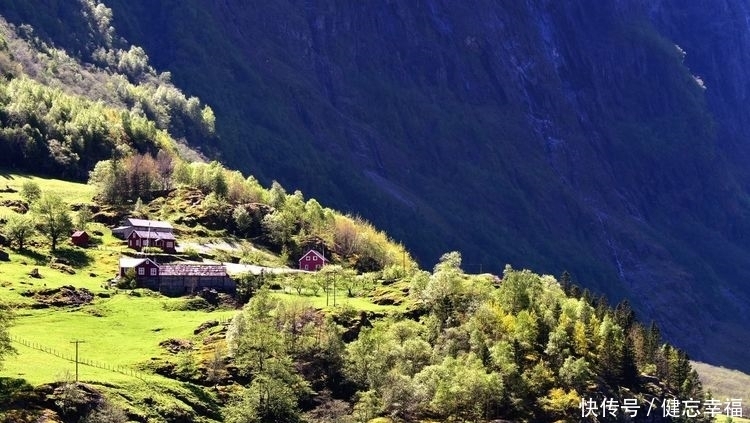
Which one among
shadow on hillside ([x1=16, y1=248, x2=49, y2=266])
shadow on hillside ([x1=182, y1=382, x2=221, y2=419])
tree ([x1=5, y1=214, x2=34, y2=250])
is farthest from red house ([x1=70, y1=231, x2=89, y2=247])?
shadow on hillside ([x1=182, y1=382, x2=221, y2=419])

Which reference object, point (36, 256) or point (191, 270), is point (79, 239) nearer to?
point (36, 256)

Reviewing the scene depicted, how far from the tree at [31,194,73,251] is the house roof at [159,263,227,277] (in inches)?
943

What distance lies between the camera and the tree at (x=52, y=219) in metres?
189

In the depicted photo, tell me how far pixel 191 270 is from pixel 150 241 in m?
24.5

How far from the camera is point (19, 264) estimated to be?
17175cm

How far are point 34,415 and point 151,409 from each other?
14.3 meters

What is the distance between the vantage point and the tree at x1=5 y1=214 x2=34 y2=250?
18125 cm

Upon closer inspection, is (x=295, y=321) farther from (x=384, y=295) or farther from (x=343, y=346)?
(x=384, y=295)

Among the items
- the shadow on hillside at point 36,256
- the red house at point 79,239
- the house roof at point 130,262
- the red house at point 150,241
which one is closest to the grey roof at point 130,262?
the house roof at point 130,262

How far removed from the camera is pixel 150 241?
197 m

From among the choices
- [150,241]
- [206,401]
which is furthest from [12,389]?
[150,241]

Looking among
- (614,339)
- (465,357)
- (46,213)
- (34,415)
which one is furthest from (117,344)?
(614,339)

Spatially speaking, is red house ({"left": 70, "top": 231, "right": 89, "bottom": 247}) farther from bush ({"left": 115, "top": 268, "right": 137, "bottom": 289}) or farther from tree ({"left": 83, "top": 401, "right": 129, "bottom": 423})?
tree ({"left": 83, "top": 401, "right": 129, "bottom": 423})

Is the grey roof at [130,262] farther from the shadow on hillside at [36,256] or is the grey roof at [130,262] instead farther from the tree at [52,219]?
the tree at [52,219]
